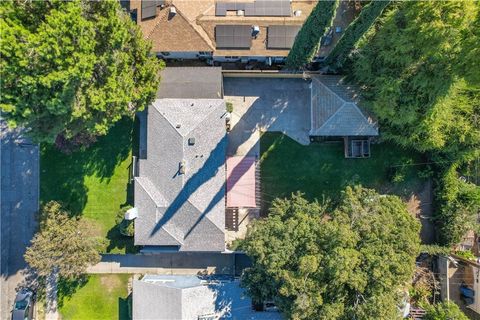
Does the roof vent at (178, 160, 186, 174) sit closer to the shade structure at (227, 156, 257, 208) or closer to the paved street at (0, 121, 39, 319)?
the shade structure at (227, 156, 257, 208)

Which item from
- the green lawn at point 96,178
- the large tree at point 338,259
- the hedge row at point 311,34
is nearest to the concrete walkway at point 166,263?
the green lawn at point 96,178

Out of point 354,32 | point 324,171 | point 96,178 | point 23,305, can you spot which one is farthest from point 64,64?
point 324,171

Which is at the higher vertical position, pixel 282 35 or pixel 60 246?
pixel 282 35

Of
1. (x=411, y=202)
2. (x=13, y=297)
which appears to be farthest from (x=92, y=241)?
(x=411, y=202)

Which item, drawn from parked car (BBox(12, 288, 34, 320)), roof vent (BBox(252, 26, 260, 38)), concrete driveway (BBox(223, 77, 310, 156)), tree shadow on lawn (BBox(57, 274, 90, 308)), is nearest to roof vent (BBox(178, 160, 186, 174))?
concrete driveway (BBox(223, 77, 310, 156))

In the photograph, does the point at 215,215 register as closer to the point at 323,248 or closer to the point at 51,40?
the point at 323,248

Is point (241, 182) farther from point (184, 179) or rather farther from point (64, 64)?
point (64, 64)

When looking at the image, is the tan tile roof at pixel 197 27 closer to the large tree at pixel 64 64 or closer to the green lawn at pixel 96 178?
the large tree at pixel 64 64
